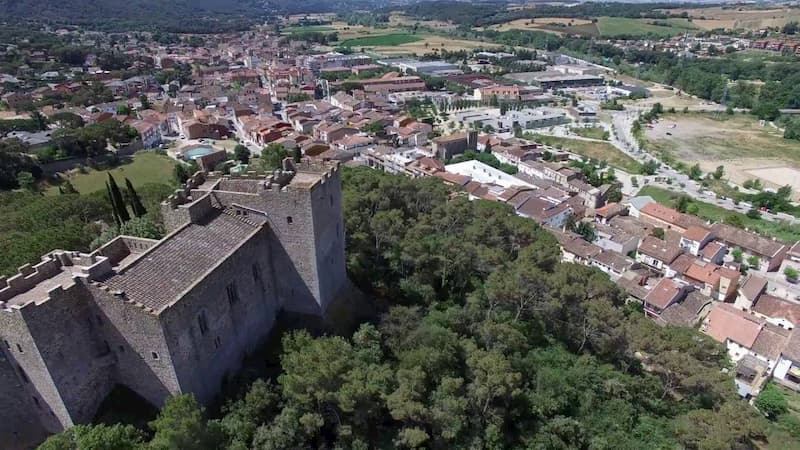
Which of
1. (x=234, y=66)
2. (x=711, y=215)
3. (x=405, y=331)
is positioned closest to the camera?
(x=405, y=331)

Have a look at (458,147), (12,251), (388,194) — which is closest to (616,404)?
(388,194)

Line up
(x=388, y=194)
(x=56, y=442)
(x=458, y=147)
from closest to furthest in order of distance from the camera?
(x=56, y=442) < (x=388, y=194) < (x=458, y=147)

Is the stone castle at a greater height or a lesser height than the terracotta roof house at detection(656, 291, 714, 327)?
greater

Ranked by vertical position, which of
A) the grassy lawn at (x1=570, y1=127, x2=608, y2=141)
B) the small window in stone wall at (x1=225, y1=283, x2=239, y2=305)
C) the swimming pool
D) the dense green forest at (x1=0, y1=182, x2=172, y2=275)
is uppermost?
the small window in stone wall at (x1=225, y1=283, x2=239, y2=305)

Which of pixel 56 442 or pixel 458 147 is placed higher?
pixel 56 442

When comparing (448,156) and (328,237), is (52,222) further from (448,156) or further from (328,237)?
(448,156)

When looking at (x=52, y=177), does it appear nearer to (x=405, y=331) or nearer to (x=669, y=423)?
(x=405, y=331)

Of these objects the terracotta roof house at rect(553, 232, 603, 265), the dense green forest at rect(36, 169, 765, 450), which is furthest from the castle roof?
the terracotta roof house at rect(553, 232, 603, 265)

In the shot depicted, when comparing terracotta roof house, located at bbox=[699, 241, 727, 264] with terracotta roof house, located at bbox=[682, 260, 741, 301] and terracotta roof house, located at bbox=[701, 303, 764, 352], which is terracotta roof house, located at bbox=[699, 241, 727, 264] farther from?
terracotta roof house, located at bbox=[701, 303, 764, 352]
